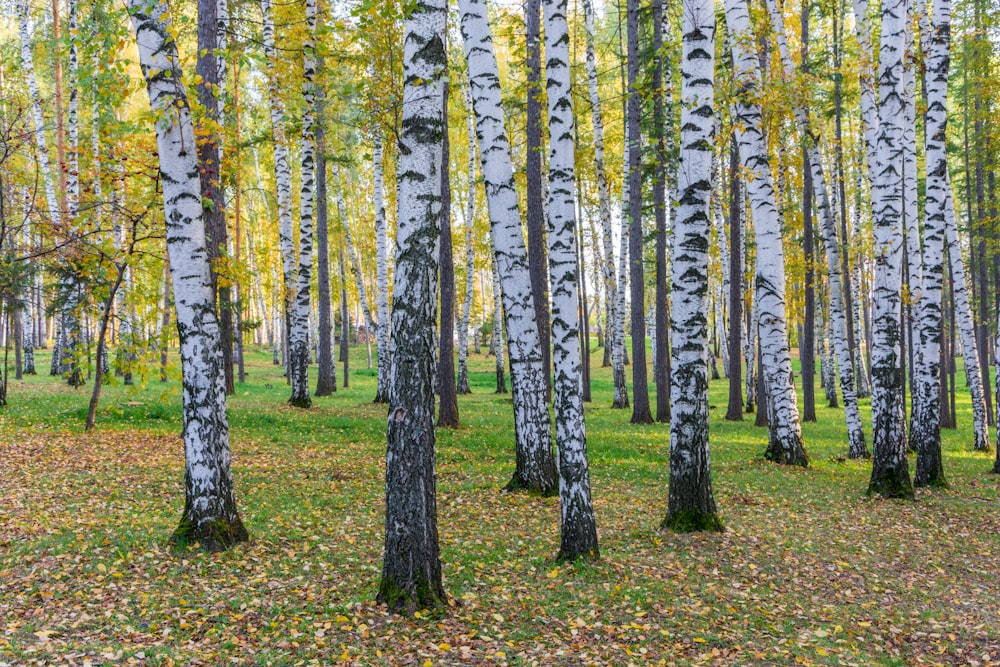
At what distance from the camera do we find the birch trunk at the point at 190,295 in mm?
6016

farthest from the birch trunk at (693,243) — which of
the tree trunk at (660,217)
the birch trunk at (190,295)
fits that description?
the tree trunk at (660,217)

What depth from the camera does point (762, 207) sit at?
10.5 metres

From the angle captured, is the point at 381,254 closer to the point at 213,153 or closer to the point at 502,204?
the point at 213,153

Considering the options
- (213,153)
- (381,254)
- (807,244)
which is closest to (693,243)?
(213,153)

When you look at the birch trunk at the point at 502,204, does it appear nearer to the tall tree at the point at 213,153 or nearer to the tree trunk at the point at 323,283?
the tall tree at the point at 213,153

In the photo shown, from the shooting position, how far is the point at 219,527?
6344 mm

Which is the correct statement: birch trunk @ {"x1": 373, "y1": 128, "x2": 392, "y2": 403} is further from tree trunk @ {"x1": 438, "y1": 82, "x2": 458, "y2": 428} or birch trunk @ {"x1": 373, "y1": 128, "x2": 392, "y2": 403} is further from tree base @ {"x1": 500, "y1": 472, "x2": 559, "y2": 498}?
tree base @ {"x1": 500, "y1": 472, "x2": 559, "y2": 498}

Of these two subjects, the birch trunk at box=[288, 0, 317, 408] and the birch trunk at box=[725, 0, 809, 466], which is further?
the birch trunk at box=[288, 0, 317, 408]

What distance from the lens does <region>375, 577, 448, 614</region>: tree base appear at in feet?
17.2

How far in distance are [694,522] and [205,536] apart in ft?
16.7

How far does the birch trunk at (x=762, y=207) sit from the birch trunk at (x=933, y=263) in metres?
2.13

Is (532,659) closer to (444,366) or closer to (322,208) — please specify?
(444,366)

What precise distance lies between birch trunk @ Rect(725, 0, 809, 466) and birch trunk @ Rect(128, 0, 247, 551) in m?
6.52

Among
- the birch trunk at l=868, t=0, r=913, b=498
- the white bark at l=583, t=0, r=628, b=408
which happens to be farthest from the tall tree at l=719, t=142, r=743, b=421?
the birch trunk at l=868, t=0, r=913, b=498
